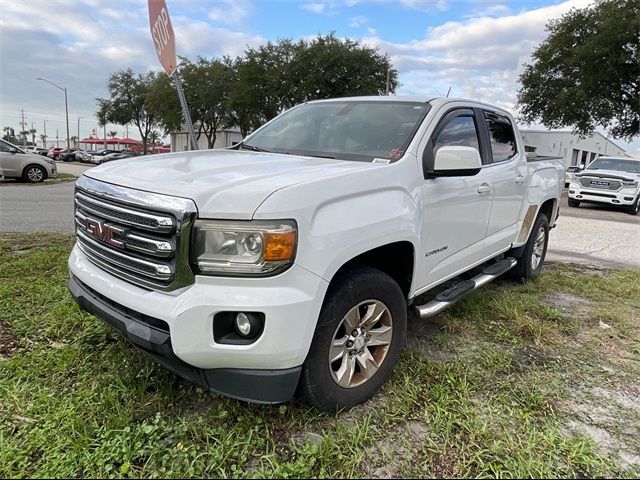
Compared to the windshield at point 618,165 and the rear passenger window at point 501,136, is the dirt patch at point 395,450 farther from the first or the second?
the windshield at point 618,165

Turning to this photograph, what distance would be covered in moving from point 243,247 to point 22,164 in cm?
1563

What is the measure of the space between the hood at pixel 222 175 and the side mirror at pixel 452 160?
491 millimetres

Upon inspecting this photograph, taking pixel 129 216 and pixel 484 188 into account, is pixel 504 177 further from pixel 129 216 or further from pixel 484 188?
pixel 129 216

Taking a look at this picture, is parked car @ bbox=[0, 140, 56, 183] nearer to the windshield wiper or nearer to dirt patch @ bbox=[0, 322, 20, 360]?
dirt patch @ bbox=[0, 322, 20, 360]

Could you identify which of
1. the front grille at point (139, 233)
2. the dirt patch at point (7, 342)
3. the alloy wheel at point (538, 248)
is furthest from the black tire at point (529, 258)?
the dirt patch at point (7, 342)

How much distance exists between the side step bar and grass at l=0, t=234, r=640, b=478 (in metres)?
0.38

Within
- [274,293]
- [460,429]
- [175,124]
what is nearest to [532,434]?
[460,429]

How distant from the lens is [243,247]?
218 centimetres

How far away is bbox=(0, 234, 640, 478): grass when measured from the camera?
2250 millimetres

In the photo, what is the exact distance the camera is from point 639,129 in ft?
81.5

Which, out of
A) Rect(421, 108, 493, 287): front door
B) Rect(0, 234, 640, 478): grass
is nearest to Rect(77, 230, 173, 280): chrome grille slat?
Rect(0, 234, 640, 478): grass

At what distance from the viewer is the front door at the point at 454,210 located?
3.15 meters

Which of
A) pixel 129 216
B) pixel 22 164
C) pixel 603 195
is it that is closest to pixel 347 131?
pixel 129 216

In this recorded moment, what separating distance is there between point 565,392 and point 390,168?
1.81m
